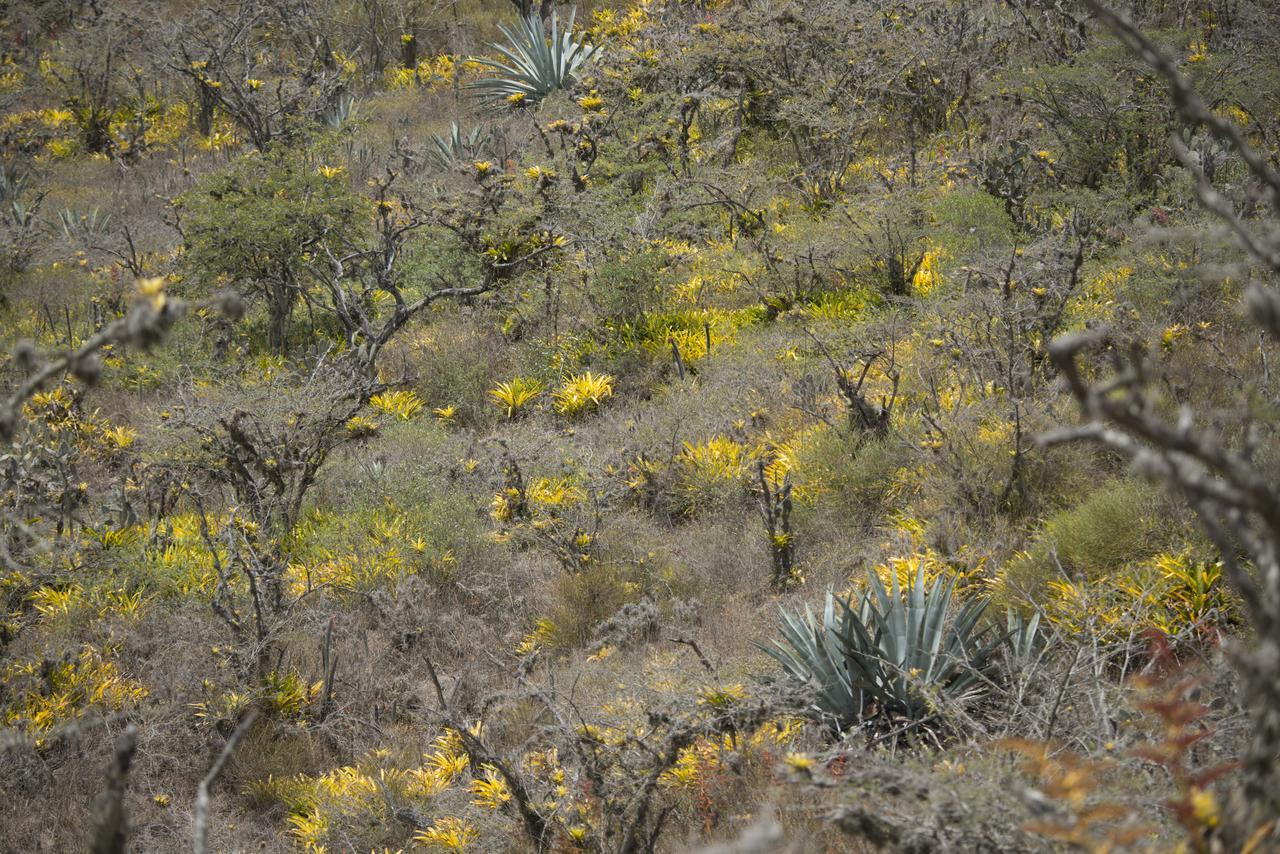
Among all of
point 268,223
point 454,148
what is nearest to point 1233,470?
point 268,223

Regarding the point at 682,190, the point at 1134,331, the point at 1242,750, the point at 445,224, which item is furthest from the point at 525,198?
the point at 1242,750

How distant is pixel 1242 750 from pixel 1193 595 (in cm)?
156

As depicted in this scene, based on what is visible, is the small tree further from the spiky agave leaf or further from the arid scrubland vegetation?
the spiky agave leaf

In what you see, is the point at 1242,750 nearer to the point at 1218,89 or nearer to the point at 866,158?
the point at 1218,89

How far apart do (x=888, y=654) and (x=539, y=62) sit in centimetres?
1393

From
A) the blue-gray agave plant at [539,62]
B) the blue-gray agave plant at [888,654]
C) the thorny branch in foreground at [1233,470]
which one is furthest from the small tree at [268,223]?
the thorny branch in foreground at [1233,470]

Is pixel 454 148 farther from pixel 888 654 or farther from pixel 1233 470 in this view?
pixel 1233 470

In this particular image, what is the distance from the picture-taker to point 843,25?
13469 mm

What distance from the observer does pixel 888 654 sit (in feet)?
14.3

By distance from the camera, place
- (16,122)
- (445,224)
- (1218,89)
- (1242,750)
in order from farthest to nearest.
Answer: (16,122) < (445,224) < (1218,89) < (1242,750)

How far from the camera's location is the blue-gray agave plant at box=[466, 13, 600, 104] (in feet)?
53.2

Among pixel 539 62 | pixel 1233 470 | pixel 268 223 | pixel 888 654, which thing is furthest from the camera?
pixel 539 62

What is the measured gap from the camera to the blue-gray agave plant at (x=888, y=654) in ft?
14.1

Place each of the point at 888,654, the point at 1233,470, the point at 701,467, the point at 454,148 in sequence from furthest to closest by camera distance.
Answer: the point at 454,148 < the point at 701,467 < the point at 888,654 < the point at 1233,470
